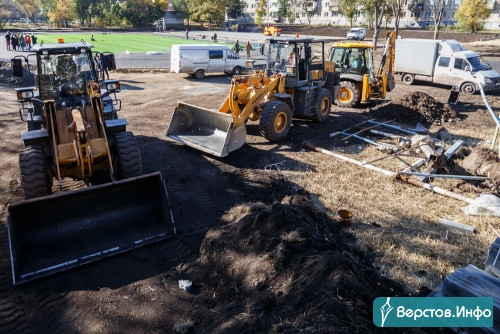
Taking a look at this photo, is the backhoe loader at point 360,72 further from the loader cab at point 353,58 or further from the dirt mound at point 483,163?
the dirt mound at point 483,163

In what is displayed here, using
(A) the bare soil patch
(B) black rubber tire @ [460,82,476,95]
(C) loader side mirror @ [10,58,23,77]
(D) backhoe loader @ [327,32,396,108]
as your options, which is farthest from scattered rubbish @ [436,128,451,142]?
(C) loader side mirror @ [10,58,23,77]

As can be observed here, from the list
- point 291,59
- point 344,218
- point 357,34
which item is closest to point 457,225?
point 344,218

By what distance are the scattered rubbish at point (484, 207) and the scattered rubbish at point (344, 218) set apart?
2.44 metres

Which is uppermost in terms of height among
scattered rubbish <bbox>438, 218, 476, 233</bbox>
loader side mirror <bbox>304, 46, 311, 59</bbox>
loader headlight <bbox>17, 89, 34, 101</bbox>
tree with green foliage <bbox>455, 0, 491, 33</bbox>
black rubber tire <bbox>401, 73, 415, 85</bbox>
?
tree with green foliage <bbox>455, 0, 491, 33</bbox>

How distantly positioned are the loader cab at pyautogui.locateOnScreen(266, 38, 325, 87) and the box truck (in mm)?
10763

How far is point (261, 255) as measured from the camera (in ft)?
16.9

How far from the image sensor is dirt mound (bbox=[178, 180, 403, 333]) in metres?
3.82

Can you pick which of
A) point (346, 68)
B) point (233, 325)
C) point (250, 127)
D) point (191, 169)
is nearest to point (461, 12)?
point (346, 68)

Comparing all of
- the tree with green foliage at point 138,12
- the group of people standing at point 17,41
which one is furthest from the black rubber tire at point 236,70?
the tree with green foliage at point 138,12

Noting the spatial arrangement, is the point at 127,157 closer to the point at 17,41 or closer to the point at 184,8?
the point at 17,41

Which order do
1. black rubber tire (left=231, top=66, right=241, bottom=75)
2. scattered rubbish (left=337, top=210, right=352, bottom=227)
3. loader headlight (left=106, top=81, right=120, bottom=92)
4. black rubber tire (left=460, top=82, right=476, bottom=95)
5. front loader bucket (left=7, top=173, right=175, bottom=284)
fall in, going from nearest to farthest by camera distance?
front loader bucket (left=7, top=173, right=175, bottom=284)
scattered rubbish (left=337, top=210, right=352, bottom=227)
loader headlight (left=106, top=81, right=120, bottom=92)
black rubber tire (left=460, top=82, right=476, bottom=95)
black rubber tire (left=231, top=66, right=241, bottom=75)

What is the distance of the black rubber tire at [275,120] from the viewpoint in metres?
10.3

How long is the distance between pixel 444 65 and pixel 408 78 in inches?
86.8

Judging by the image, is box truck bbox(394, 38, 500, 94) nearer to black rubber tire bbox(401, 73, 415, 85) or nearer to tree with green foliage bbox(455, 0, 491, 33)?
black rubber tire bbox(401, 73, 415, 85)
